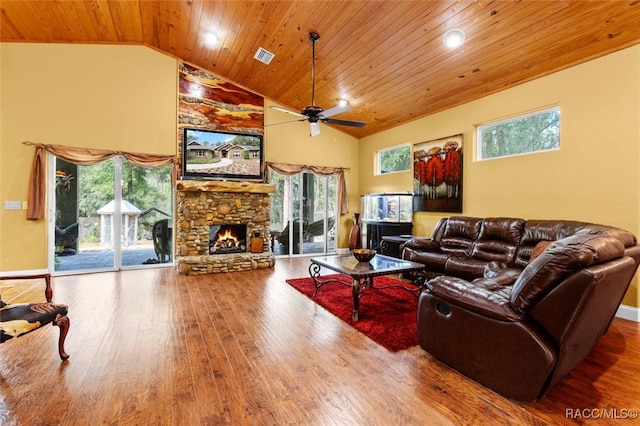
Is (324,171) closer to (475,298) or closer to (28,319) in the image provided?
(475,298)

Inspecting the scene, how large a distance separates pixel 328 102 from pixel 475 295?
512cm

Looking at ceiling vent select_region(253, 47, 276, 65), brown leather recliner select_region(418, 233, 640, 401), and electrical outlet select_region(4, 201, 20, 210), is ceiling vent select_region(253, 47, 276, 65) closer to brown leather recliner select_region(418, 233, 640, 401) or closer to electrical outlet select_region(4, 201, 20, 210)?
brown leather recliner select_region(418, 233, 640, 401)

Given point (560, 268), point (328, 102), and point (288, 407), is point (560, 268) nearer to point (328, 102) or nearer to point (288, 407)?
point (288, 407)

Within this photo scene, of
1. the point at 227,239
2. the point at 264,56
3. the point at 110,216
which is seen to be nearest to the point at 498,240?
the point at 264,56

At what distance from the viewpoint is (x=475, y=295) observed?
2.02m

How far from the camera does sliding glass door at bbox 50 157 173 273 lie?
529cm

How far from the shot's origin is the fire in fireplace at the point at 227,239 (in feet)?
20.0

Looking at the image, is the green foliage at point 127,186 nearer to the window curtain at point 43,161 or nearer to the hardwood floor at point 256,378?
the window curtain at point 43,161

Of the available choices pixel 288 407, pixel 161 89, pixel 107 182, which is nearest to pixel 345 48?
pixel 161 89

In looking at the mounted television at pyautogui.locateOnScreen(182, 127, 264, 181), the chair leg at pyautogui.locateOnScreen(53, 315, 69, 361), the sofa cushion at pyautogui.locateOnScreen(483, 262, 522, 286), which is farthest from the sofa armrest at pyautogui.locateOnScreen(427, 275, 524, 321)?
the mounted television at pyautogui.locateOnScreen(182, 127, 264, 181)

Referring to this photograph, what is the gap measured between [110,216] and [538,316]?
6518 millimetres

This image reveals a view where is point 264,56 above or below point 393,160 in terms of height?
above

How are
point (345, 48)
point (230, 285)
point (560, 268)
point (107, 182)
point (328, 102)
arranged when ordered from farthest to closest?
point (328, 102) → point (107, 182) → point (230, 285) → point (345, 48) → point (560, 268)

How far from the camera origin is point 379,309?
347 centimetres
